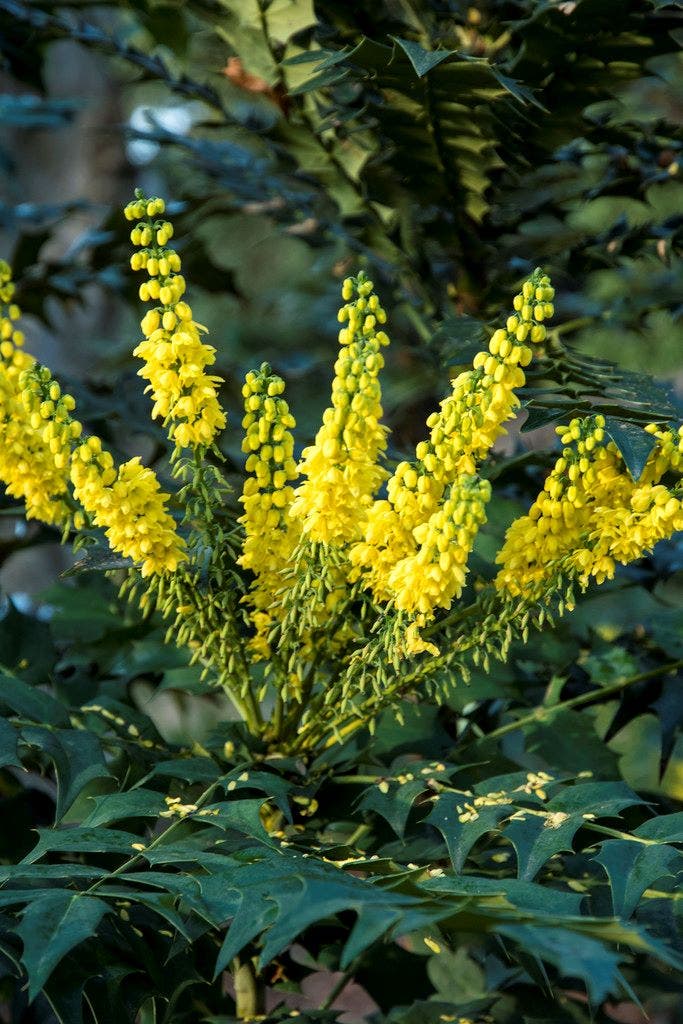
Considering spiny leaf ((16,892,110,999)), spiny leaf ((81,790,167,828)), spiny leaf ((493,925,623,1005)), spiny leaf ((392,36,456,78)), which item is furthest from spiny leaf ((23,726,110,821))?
spiny leaf ((392,36,456,78))

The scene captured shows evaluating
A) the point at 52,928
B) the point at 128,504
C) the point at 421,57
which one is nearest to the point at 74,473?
the point at 128,504

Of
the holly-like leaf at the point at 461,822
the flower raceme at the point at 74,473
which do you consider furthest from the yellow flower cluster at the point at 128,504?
the holly-like leaf at the point at 461,822

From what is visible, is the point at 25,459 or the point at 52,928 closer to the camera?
the point at 52,928

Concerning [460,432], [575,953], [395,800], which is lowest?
[395,800]

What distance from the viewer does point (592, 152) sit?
130 centimetres

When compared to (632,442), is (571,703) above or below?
below

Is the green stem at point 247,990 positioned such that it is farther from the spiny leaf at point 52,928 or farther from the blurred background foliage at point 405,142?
the blurred background foliage at point 405,142

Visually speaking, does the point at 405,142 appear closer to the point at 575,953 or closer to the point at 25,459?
the point at 25,459

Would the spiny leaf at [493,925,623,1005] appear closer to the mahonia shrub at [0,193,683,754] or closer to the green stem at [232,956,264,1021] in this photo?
the mahonia shrub at [0,193,683,754]

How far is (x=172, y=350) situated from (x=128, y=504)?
0.33 feet

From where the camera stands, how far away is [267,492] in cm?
75

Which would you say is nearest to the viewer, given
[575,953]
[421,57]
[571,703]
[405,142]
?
[575,953]

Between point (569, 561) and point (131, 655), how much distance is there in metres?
0.55

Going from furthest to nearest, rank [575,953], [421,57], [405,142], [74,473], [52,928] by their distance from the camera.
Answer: [405,142] < [421,57] < [74,473] < [52,928] < [575,953]
